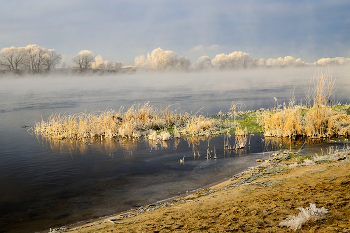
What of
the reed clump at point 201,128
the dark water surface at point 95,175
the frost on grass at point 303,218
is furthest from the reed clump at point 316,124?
the frost on grass at point 303,218

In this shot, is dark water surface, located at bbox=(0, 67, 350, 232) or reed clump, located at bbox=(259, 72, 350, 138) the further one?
reed clump, located at bbox=(259, 72, 350, 138)

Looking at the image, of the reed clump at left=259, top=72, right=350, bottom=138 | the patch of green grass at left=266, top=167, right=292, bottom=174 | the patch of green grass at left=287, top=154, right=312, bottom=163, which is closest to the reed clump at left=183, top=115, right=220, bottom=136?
the reed clump at left=259, top=72, right=350, bottom=138

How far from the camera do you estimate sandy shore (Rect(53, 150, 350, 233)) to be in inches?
180

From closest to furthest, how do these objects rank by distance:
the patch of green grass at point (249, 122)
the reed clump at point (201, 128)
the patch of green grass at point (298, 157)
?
the patch of green grass at point (298, 157), the reed clump at point (201, 128), the patch of green grass at point (249, 122)

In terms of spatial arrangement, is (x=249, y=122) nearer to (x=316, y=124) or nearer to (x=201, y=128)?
(x=201, y=128)

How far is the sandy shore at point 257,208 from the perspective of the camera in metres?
4.57

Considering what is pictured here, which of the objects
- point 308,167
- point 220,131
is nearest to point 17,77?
point 220,131

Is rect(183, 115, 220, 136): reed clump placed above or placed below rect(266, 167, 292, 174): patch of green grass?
above

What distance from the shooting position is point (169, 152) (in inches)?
535

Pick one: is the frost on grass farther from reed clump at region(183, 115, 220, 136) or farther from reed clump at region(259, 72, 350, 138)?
reed clump at region(183, 115, 220, 136)

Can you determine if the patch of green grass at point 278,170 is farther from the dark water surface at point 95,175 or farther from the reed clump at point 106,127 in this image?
the reed clump at point 106,127

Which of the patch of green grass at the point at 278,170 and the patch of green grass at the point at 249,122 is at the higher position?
the patch of green grass at the point at 249,122

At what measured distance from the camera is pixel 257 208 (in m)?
5.32

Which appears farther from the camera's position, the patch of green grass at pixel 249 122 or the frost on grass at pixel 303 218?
the patch of green grass at pixel 249 122
